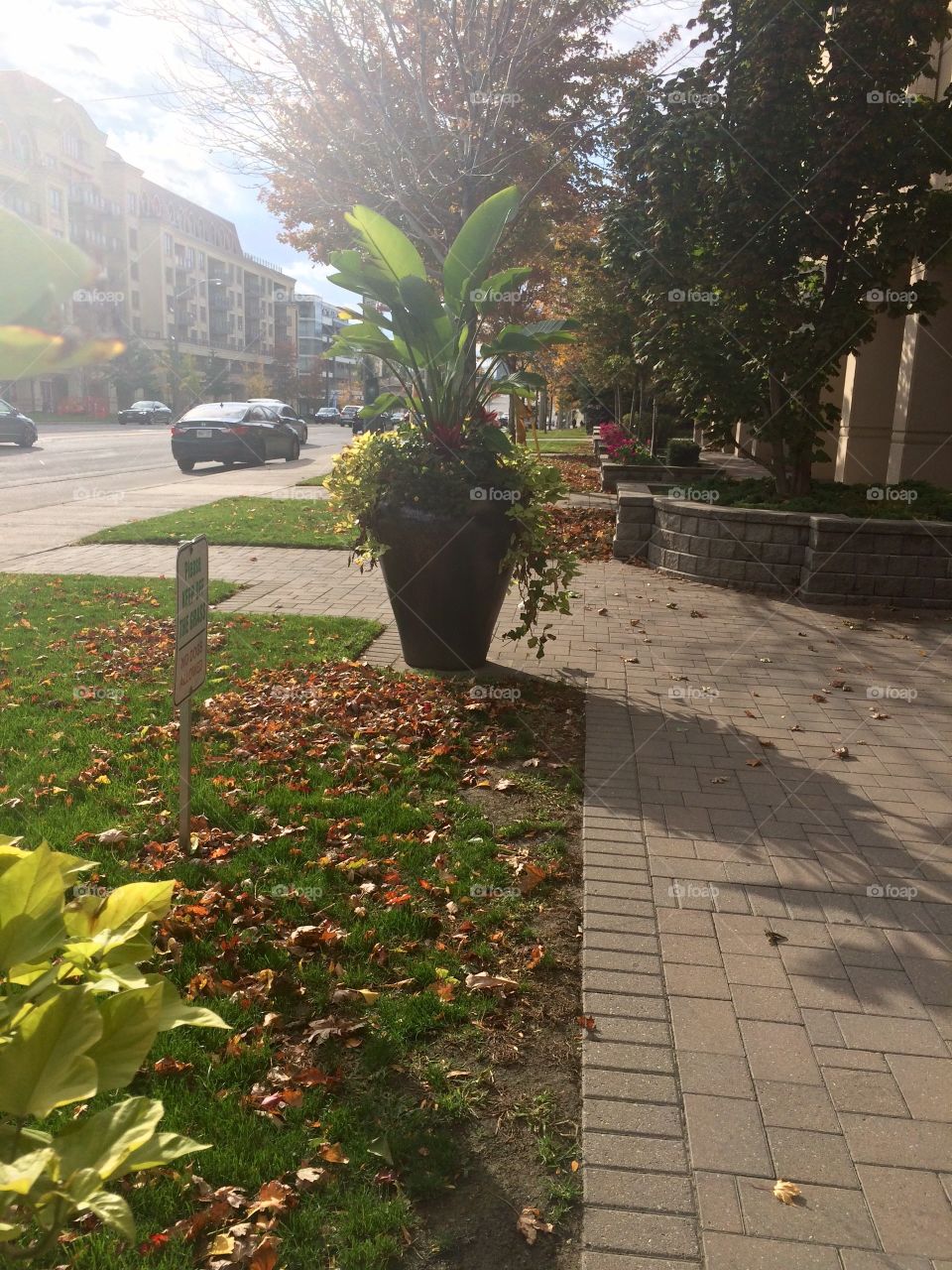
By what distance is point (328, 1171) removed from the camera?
271 centimetres

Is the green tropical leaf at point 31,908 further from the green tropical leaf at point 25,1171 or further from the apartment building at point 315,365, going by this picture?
the apartment building at point 315,365

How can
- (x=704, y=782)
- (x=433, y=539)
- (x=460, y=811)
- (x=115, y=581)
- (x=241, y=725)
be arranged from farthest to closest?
(x=115, y=581)
(x=433, y=539)
(x=241, y=725)
(x=704, y=782)
(x=460, y=811)

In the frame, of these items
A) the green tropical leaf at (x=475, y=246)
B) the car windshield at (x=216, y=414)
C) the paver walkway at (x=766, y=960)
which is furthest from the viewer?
the car windshield at (x=216, y=414)

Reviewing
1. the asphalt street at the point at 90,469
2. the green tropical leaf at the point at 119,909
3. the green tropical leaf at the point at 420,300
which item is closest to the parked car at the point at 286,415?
the asphalt street at the point at 90,469

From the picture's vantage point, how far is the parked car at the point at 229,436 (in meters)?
25.1

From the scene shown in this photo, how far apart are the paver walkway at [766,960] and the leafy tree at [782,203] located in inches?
189

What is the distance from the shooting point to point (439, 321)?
286 inches

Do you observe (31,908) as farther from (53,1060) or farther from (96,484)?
(96,484)

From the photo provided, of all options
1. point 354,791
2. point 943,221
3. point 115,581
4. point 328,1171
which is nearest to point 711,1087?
point 328,1171

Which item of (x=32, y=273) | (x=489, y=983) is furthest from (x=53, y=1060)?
(x=489, y=983)

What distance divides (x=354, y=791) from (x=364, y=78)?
14.2 metres

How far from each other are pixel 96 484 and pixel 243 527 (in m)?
7.60

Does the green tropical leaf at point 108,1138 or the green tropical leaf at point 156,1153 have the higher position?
the green tropical leaf at point 108,1138

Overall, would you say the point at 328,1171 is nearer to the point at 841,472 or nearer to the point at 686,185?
the point at 686,185
